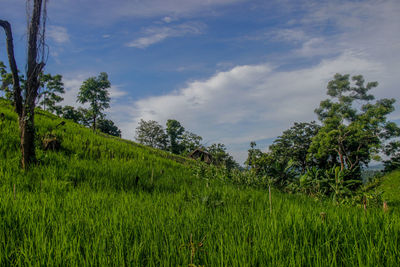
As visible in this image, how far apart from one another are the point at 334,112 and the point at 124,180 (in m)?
47.4

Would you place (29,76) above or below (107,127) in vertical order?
below

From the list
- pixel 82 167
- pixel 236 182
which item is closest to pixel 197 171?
pixel 236 182

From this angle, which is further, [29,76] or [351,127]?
[351,127]

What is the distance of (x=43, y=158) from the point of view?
4.92m

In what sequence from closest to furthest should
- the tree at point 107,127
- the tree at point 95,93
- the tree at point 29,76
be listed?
the tree at point 29,76 < the tree at point 95,93 < the tree at point 107,127

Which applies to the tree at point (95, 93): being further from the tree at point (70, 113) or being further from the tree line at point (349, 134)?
the tree line at point (349, 134)

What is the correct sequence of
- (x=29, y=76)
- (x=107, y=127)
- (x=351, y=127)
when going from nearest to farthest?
1. (x=29, y=76)
2. (x=351, y=127)
3. (x=107, y=127)

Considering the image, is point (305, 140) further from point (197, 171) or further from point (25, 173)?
point (25, 173)

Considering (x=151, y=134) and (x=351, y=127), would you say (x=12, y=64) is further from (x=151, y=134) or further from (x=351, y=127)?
(x=151, y=134)

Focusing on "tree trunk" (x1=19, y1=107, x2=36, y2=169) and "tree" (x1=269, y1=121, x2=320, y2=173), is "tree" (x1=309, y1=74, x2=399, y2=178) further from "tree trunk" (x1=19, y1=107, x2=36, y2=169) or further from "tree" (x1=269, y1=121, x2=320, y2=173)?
"tree trunk" (x1=19, y1=107, x2=36, y2=169)

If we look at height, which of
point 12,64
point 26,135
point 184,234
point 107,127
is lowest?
point 184,234

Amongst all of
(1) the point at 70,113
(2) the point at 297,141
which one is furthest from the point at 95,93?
(2) the point at 297,141

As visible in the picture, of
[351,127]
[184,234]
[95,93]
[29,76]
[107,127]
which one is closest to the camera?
[184,234]

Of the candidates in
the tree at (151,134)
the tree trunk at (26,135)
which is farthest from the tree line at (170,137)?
the tree trunk at (26,135)
